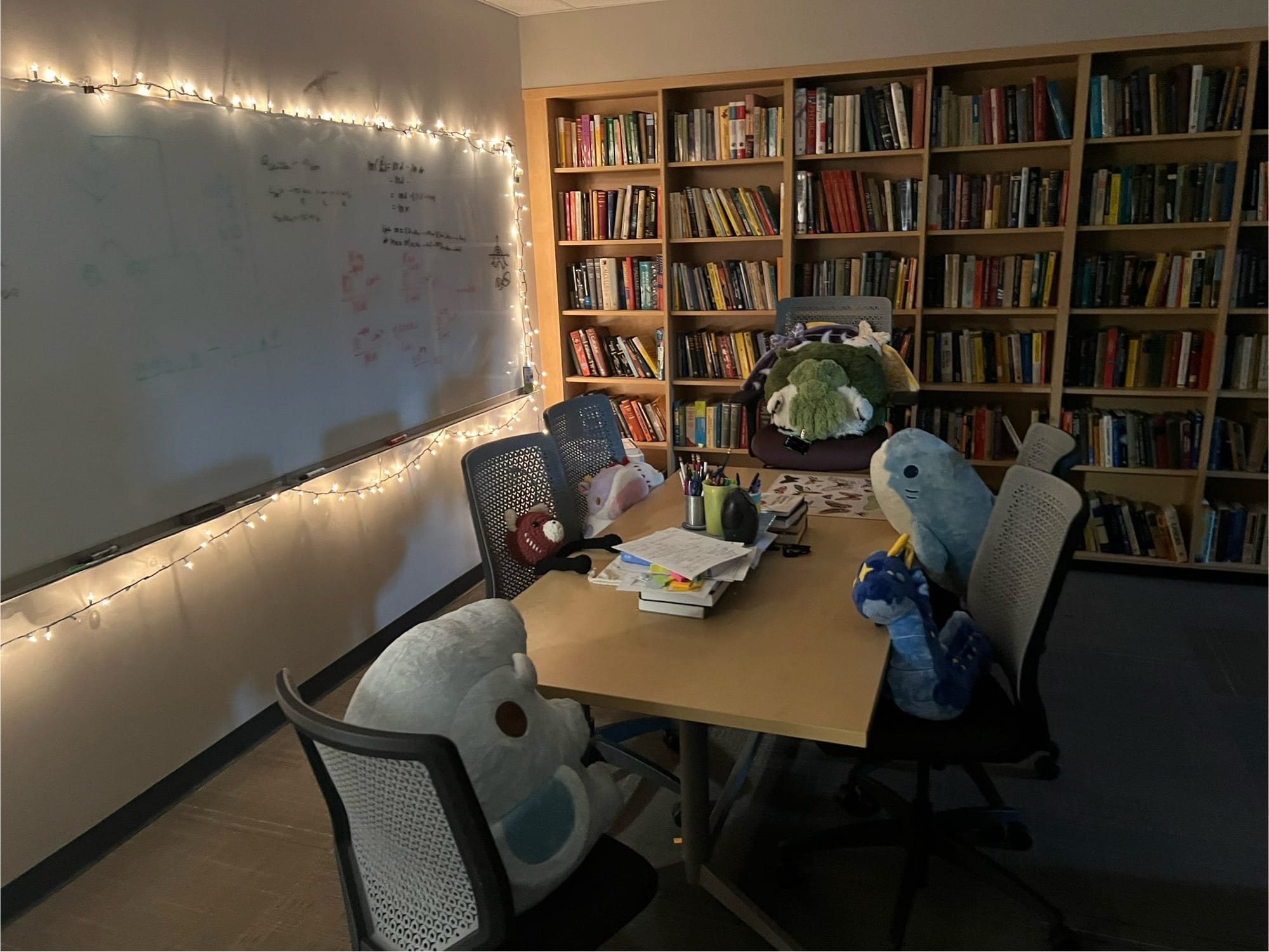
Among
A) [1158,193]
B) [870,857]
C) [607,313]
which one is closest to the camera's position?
[870,857]

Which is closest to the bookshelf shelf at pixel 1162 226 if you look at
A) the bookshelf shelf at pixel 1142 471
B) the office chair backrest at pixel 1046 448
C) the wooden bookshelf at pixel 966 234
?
the wooden bookshelf at pixel 966 234

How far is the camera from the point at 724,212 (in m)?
4.21

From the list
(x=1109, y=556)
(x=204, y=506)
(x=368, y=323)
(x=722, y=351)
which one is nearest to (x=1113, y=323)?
(x=1109, y=556)

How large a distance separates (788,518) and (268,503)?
5.27 ft

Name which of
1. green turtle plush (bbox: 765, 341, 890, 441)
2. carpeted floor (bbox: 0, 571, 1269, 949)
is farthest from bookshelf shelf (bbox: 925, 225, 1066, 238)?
carpeted floor (bbox: 0, 571, 1269, 949)

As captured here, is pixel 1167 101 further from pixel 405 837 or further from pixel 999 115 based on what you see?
pixel 405 837

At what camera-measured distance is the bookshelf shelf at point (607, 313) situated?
443cm

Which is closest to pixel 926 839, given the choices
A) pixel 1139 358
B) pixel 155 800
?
pixel 155 800

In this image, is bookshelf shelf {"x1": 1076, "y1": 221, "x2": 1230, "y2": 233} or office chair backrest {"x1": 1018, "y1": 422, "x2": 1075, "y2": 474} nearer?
office chair backrest {"x1": 1018, "y1": 422, "x2": 1075, "y2": 474}

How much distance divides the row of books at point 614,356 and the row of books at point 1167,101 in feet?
6.89

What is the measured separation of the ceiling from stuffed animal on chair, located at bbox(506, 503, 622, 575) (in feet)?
8.54

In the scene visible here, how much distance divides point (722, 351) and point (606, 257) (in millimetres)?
776

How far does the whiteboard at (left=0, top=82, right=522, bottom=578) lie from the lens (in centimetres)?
204

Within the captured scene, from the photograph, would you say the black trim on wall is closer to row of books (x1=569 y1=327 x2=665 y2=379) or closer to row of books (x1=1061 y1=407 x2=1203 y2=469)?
row of books (x1=569 y1=327 x2=665 y2=379)
